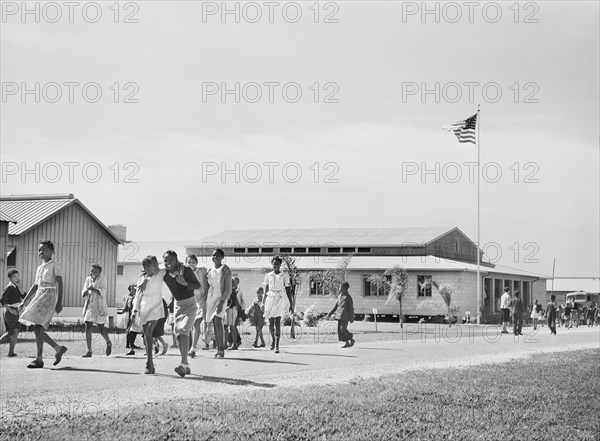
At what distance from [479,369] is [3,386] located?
26.7 feet

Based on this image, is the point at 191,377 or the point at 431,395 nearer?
the point at 431,395

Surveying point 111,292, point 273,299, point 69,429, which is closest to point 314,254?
point 111,292

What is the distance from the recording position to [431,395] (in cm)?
1197

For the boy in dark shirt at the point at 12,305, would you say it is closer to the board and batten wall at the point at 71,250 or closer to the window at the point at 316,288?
the board and batten wall at the point at 71,250

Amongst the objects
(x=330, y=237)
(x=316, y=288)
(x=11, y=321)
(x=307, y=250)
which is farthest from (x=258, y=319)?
(x=330, y=237)

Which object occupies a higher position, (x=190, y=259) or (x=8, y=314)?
(x=190, y=259)

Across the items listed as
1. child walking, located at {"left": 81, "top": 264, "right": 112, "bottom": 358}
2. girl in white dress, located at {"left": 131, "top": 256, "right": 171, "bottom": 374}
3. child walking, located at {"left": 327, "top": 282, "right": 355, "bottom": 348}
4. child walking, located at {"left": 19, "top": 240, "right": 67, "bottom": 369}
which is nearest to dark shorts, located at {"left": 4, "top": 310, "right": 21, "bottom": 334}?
child walking, located at {"left": 81, "top": 264, "right": 112, "bottom": 358}

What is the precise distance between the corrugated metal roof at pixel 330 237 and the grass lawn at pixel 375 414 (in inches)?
1620

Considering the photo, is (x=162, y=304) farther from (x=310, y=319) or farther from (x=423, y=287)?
(x=423, y=287)

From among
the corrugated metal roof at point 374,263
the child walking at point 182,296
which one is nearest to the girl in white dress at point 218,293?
the child walking at point 182,296

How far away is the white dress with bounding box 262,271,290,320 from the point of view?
18.9 m

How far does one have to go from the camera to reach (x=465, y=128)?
4322 cm

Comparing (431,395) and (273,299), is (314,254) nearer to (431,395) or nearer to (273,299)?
(273,299)

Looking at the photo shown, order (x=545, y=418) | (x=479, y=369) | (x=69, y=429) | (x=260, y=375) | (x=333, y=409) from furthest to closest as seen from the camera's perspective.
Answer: (x=479, y=369), (x=260, y=375), (x=545, y=418), (x=333, y=409), (x=69, y=429)
